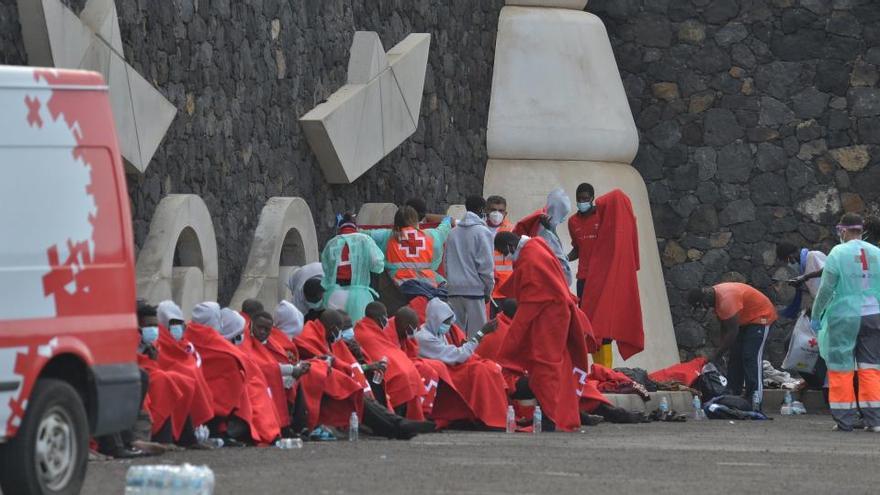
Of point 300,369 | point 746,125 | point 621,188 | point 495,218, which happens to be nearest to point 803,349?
point 495,218

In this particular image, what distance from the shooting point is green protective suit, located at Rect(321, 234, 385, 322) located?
16.4 m

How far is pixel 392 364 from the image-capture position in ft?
47.5

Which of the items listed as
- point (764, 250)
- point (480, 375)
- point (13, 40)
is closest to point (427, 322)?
point (480, 375)

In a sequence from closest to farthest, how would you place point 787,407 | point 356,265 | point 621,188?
point 356,265 < point 787,407 < point 621,188

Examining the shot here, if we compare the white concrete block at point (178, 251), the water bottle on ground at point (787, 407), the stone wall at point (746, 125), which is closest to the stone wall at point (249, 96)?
the white concrete block at point (178, 251)

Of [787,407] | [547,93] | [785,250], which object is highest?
[547,93]

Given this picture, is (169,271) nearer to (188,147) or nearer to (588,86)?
(188,147)

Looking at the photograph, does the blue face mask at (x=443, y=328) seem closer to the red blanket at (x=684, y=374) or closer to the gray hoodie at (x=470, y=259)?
the gray hoodie at (x=470, y=259)

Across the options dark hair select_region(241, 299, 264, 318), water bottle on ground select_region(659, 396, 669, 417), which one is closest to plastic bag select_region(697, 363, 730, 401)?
water bottle on ground select_region(659, 396, 669, 417)

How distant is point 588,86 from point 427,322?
→ 30.5ft

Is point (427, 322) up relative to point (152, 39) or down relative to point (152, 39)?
down

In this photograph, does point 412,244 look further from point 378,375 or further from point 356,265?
point 378,375

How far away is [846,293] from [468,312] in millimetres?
3344

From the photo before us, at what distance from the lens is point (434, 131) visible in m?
21.8
